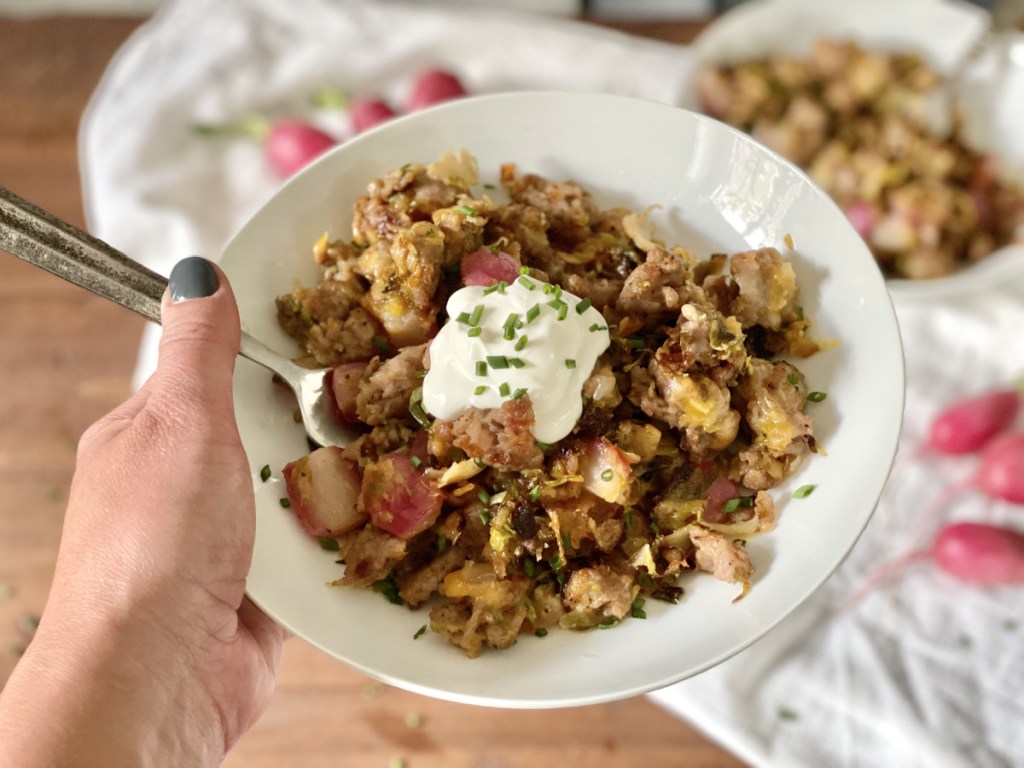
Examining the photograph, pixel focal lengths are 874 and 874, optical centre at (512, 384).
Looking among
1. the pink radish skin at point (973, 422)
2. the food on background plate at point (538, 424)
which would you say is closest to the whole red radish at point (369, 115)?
the food on background plate at point (538, 424)

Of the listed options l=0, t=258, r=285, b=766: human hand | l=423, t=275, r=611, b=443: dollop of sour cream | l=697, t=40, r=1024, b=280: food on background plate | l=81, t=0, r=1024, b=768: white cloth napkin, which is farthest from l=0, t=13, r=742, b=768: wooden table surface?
l=423, t=275, r=611, b=443: dollop of sour cream

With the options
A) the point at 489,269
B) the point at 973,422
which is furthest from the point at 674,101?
the point at 489,269

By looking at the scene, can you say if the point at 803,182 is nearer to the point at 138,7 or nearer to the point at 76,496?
the point at 76,496

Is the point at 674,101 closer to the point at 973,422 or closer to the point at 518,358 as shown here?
the point at 973,422

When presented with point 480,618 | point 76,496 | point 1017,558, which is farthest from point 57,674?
point 1017,558

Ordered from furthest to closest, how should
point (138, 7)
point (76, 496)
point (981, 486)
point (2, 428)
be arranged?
point (138, 7)
point (2, 428)
point (981, 486)
point (76, 496)
